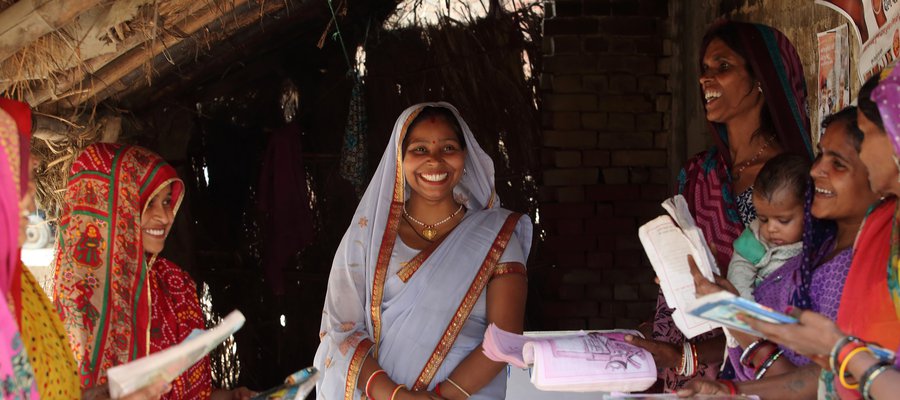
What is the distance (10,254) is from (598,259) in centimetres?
395

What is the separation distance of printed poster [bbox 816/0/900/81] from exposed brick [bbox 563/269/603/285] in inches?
114

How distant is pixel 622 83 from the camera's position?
539cm

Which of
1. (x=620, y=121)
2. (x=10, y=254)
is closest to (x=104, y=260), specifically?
(x=10, y=254)

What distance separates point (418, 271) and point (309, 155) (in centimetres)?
250

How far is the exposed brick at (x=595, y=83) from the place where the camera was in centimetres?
537

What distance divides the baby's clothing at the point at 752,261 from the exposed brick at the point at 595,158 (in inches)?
107

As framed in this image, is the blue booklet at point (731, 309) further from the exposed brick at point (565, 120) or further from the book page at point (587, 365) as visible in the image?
the exposed brick at point (565, 120)

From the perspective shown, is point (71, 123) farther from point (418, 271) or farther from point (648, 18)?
point (648, 18)

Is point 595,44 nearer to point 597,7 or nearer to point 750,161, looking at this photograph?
point 597,7

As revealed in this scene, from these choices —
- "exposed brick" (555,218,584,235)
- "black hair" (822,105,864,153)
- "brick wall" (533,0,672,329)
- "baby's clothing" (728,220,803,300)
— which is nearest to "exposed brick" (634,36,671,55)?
"brick wall" (533,0,672,329)

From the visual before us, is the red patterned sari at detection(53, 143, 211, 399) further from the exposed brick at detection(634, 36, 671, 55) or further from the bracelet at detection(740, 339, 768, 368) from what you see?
the exposed brick at detection(634, 36, 671, 55)

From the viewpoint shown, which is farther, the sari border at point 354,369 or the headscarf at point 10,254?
the sari border at point 354,369

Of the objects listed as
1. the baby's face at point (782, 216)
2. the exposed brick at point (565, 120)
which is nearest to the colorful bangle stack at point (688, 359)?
the baby's face at point (782, 216)

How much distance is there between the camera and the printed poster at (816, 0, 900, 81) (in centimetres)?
244
